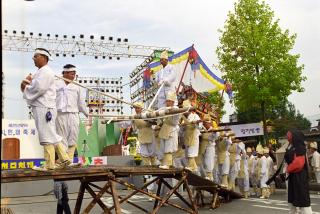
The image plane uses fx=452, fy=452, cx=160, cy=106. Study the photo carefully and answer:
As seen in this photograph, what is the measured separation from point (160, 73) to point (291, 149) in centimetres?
388

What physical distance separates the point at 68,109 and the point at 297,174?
13.6 ft

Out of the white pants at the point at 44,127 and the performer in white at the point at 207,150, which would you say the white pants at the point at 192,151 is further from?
the white pants at the point at 44,127

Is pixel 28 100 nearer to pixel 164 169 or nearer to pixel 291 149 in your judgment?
pixel 164 169

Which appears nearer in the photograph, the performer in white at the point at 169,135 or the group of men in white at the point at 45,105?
the group of men in white at the point at 45,105

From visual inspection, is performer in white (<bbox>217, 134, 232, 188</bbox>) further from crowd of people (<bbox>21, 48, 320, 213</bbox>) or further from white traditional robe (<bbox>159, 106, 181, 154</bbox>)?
white traditional robe (<bbox>159, 106, 181, 154</bbox>)

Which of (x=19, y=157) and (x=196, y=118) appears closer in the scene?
(x=196, y=118)

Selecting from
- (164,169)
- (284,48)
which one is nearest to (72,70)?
(164,169)

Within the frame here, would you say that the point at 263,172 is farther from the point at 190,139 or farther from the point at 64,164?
the point at 64,164

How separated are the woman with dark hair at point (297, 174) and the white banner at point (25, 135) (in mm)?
14891

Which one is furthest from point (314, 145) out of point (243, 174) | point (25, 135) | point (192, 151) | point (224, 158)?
point (25, 135)

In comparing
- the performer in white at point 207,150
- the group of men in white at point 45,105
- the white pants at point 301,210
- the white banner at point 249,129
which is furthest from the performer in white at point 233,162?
the white banner at point 249,129

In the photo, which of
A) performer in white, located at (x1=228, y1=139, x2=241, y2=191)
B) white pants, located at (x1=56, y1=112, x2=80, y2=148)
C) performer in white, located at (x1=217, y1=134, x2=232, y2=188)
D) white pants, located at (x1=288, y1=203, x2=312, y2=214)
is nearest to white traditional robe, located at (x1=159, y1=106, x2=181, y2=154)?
white pants, located at (x1=56, y1=112, x2=80, y2=148)

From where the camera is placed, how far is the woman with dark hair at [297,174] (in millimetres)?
7350

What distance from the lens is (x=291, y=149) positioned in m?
7.61
